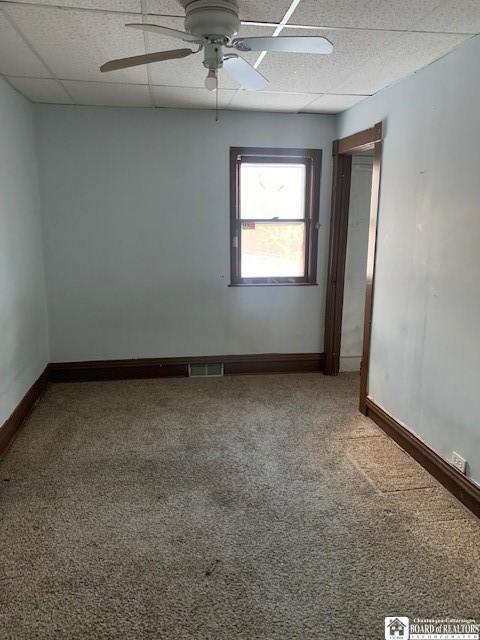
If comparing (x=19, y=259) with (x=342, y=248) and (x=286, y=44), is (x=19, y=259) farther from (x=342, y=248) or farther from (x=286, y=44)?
(x=342, y=248)

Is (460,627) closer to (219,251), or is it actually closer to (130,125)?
(219,251)

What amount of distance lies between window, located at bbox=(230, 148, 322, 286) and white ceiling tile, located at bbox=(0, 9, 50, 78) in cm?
182

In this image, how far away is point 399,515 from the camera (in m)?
2.44

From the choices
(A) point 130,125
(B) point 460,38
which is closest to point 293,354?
(A) point 130,125

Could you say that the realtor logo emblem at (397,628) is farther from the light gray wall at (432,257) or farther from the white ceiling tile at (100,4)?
the white ceiling tile at (100,4)

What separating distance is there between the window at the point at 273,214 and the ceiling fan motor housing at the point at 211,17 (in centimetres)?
231

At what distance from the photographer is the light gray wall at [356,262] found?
4.61 metres

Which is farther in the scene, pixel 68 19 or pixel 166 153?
pixel 166 153

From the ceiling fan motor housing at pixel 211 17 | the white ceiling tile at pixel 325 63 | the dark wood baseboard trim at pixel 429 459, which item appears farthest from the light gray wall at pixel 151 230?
the ceiling fan motor housing at pixel 211 17

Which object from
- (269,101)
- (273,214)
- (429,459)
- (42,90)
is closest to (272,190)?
(273,214)

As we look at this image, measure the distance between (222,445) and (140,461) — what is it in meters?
0.57

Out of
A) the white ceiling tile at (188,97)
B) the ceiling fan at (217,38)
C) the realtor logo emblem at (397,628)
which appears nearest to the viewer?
the realtor logo emblem at (397,628)

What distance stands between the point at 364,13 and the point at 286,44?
50 cm

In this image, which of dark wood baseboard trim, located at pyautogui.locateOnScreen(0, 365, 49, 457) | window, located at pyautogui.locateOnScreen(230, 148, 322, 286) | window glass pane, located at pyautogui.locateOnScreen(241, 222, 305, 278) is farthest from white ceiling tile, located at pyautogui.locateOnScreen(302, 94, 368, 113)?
dark wood baseboard trim, located at pyautogui.locateOnScreen(0, 365, 49, 457)
